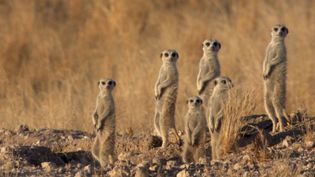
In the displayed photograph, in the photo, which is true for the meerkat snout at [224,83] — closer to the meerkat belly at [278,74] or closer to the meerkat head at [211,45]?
the meerkat belly at [278,74]

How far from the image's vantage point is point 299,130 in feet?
27.7

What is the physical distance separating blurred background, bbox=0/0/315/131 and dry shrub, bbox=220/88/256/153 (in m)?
2.38

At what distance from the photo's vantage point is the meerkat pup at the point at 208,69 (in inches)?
350

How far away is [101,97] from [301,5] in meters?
7.80

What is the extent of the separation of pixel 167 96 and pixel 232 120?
3.99 ft

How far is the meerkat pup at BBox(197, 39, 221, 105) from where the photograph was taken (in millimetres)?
8898

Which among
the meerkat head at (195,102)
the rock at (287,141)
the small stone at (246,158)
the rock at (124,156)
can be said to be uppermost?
the meerkat head at (195,102)

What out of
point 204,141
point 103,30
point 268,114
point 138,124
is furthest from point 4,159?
point 103,30

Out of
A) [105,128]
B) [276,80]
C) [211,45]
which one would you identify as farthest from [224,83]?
[105,128]

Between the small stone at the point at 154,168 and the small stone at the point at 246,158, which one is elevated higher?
the small stone at the point at 246,158

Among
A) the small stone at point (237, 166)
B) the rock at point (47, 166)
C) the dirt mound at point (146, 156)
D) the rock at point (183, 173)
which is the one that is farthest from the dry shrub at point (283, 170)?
the rock at point (47, 166)

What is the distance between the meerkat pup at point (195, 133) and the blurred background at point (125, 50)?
7.38 feet

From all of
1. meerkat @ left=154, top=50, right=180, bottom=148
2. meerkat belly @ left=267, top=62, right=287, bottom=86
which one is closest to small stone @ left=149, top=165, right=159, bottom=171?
meerkat @ left=154, top=50, right=180, bottom=148

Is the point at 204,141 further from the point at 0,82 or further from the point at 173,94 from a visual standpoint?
the point at 0,82
